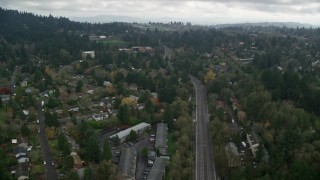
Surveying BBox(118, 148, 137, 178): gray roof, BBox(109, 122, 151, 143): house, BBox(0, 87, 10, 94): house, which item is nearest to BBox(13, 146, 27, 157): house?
BBox(109, 122, 151, 143): house

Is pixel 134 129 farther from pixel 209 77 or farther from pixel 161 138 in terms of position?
pixel 209 77

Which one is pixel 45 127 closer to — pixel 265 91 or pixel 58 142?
pixel 58 142

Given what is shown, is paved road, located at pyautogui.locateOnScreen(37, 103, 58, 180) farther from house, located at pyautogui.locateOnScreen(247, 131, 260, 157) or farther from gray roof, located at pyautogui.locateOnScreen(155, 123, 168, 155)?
house, located at pyautogui.locateOnScreen(247, 131, 260, 157)

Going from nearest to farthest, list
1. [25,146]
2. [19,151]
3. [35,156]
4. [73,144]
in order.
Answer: [35,156]
[19,151]
[25,146]
[73,144]

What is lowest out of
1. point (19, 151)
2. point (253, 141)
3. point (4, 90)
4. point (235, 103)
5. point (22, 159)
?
point (22, 159)

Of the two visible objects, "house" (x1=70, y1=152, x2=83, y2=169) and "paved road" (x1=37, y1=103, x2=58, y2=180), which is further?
"house" (x1=70, y1=152, x2=83, y2=169)

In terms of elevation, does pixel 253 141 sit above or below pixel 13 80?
below

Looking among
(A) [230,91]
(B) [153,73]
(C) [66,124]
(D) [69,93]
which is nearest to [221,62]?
(B) [153,73]

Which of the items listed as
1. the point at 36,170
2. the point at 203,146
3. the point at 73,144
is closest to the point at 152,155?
the point at 203,146
